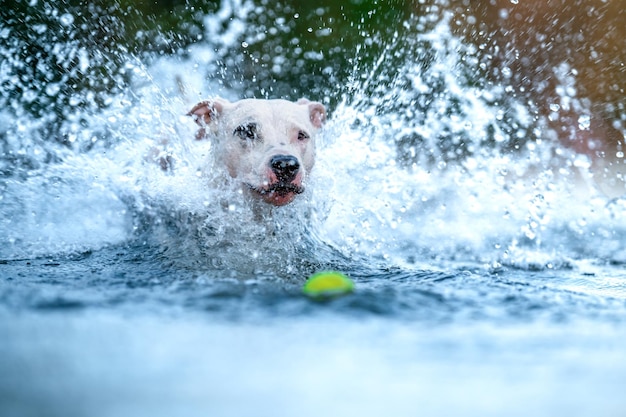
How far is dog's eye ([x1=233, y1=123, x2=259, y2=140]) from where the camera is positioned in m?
4.74

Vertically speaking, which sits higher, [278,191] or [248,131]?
[248,131]

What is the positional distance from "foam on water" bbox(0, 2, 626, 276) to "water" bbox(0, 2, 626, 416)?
0.10 feet

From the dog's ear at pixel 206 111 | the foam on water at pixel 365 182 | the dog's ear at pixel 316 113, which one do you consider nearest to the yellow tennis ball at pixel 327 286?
the foam on water at pixel 365 182

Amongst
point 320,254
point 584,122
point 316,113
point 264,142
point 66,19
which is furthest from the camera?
point 66,19

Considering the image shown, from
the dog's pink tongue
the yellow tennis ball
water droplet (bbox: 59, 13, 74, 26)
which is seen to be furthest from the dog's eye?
water droplet (bbox: 59, 13, 74, 26)

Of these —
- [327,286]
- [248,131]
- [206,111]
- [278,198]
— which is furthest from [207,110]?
[327,286]

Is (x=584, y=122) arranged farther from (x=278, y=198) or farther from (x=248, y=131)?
(x=278, y=198)

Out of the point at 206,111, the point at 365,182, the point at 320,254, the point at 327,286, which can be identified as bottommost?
the point at 327,286

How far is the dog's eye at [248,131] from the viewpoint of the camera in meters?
4.74

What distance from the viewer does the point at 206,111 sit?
208 inches

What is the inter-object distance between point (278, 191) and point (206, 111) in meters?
1.23

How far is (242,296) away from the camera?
9.71 ft

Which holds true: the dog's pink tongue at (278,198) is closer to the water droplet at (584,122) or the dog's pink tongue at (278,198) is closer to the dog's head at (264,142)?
the dog's head at (264,142)

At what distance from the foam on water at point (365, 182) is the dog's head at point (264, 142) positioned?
293mm
